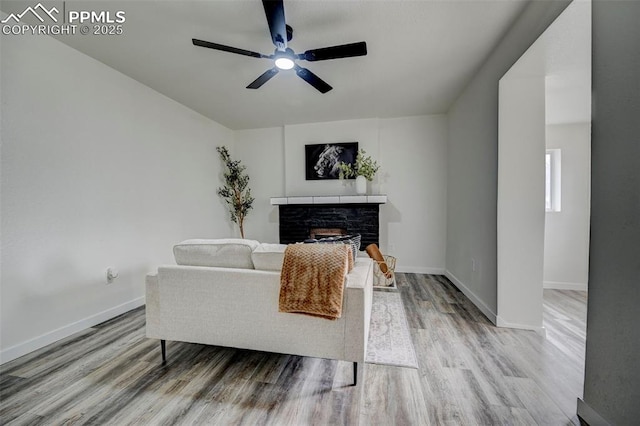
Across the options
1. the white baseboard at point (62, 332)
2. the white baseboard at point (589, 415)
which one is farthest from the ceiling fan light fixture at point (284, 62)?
the white baseboard at point (62, 332)

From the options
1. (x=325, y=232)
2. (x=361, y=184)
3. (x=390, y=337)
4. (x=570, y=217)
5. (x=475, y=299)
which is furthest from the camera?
(x=325, y=232)

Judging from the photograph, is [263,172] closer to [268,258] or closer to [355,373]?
[268,258]

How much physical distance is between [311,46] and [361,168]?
2.00 metres

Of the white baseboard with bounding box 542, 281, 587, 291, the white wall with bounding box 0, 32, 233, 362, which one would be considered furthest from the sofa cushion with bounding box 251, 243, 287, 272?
the white baseboard with bounding box 542, 281, 587, 291

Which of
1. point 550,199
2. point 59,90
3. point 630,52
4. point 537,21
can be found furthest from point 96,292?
point 550,199

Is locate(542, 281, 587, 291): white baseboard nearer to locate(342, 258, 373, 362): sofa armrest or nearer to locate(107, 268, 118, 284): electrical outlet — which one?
locate(342, 258, 373, 362): sofa armrest

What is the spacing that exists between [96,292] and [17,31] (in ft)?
7.05

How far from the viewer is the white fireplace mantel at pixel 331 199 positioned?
378 centimetres

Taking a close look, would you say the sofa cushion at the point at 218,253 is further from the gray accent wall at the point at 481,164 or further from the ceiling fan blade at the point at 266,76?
the gray accent wall at the point at 481,164

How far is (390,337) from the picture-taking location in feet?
6.56

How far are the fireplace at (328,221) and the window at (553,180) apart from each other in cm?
226

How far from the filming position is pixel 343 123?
407cm

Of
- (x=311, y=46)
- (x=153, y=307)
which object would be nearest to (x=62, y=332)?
(x=153, y=307)

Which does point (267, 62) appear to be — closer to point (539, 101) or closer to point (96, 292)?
point (539, 101)
